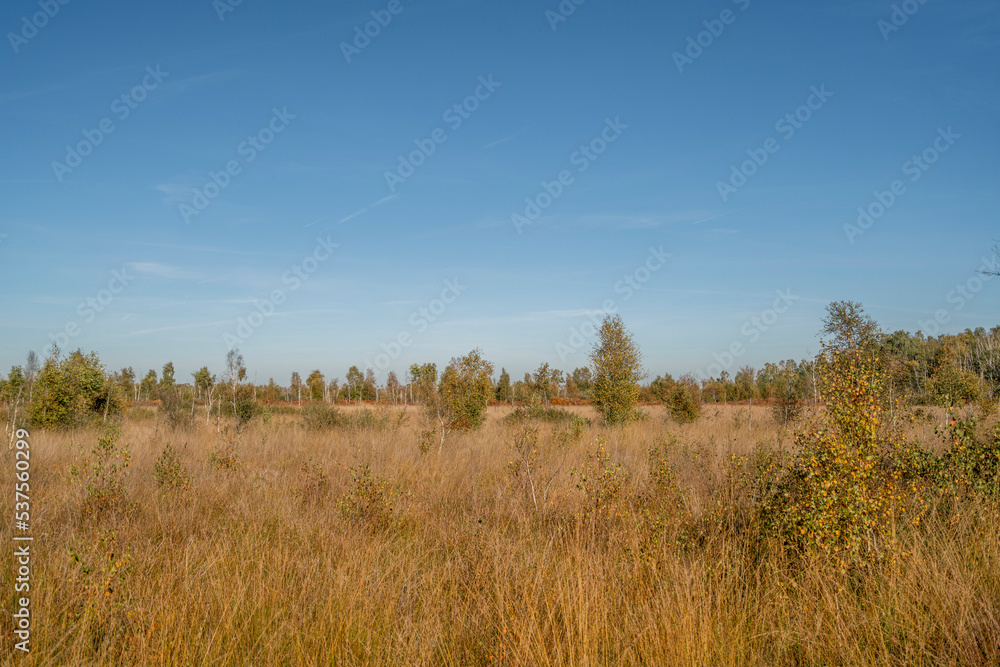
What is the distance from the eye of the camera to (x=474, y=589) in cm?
408

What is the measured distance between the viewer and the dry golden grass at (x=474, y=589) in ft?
10.4

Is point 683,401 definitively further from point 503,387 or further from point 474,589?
point 503,387

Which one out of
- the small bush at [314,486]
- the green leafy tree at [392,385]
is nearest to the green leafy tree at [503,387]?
A: the green leafy tree at [392,385]

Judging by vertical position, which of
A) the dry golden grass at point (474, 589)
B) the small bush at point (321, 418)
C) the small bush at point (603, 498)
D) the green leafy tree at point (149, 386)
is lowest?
the dry golden grass at point (474, 589)

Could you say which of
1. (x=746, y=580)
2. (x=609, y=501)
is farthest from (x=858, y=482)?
(x=609, y=501)

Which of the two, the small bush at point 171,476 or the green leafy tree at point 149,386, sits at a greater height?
the green leafy tree at point 149,386

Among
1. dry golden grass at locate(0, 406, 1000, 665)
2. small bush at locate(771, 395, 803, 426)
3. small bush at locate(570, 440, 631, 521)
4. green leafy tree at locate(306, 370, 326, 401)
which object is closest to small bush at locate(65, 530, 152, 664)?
dry golden grass at locate(0, 406, 1000, 665)

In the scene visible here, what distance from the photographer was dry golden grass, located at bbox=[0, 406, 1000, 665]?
316 centimetres

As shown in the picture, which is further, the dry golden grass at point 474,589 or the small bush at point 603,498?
the small bush at point 603,498

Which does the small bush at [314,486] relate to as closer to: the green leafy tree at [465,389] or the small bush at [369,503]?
the small bush at [369,503]

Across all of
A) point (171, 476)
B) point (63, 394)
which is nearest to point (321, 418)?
point (63, 394)

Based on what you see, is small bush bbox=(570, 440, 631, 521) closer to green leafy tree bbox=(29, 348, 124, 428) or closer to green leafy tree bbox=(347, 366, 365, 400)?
green leafy tree bbox=(29, 348, 124, 428)

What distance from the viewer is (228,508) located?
6.10 meters

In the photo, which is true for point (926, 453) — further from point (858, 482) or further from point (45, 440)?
point (45, 440)
